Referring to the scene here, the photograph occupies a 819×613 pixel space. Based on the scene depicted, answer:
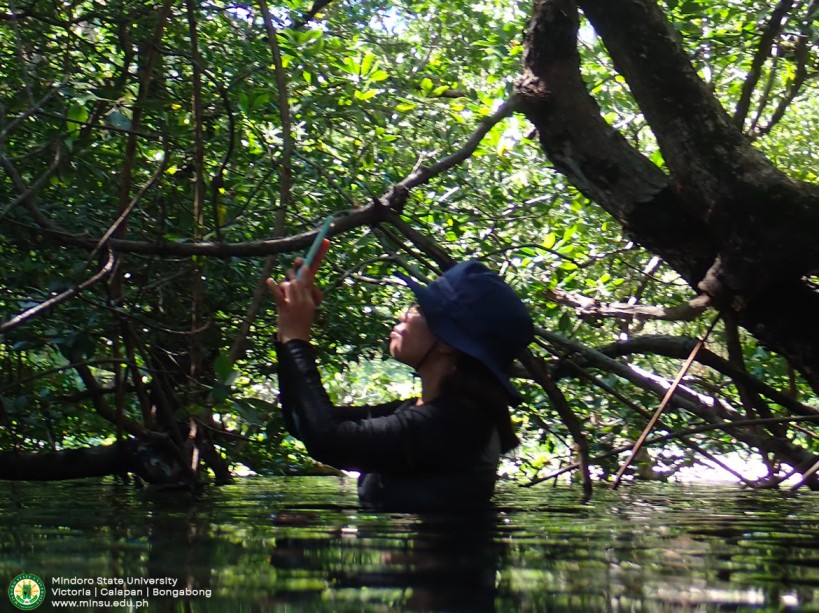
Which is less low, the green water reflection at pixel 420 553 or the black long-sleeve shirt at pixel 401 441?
the black long-sleeve shirt at pixel 401 441

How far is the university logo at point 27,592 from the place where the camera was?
4.83 feet

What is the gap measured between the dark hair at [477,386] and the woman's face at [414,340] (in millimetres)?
125

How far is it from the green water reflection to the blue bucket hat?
52cm

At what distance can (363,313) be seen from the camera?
5.36 m

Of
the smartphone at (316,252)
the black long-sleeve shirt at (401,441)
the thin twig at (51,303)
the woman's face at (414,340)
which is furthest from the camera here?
the woman's face at (414,340)

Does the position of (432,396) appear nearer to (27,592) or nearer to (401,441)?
(401,441)

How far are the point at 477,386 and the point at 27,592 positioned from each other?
1774mm

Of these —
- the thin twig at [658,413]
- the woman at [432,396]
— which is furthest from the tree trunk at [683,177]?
the woman at [432,396]

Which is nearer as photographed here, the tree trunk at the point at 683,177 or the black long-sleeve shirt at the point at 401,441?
the black long-sleeve shirt at the point at 401,441

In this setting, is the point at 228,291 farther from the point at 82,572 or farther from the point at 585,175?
the point at 82,572

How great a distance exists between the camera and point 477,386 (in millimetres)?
3105

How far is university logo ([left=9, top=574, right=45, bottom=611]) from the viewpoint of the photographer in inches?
57.9

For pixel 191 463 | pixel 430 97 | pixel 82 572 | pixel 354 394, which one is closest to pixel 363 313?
pixel 430 97

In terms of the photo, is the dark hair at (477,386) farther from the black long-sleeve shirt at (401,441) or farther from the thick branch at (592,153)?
the thick branch at (592,153)
